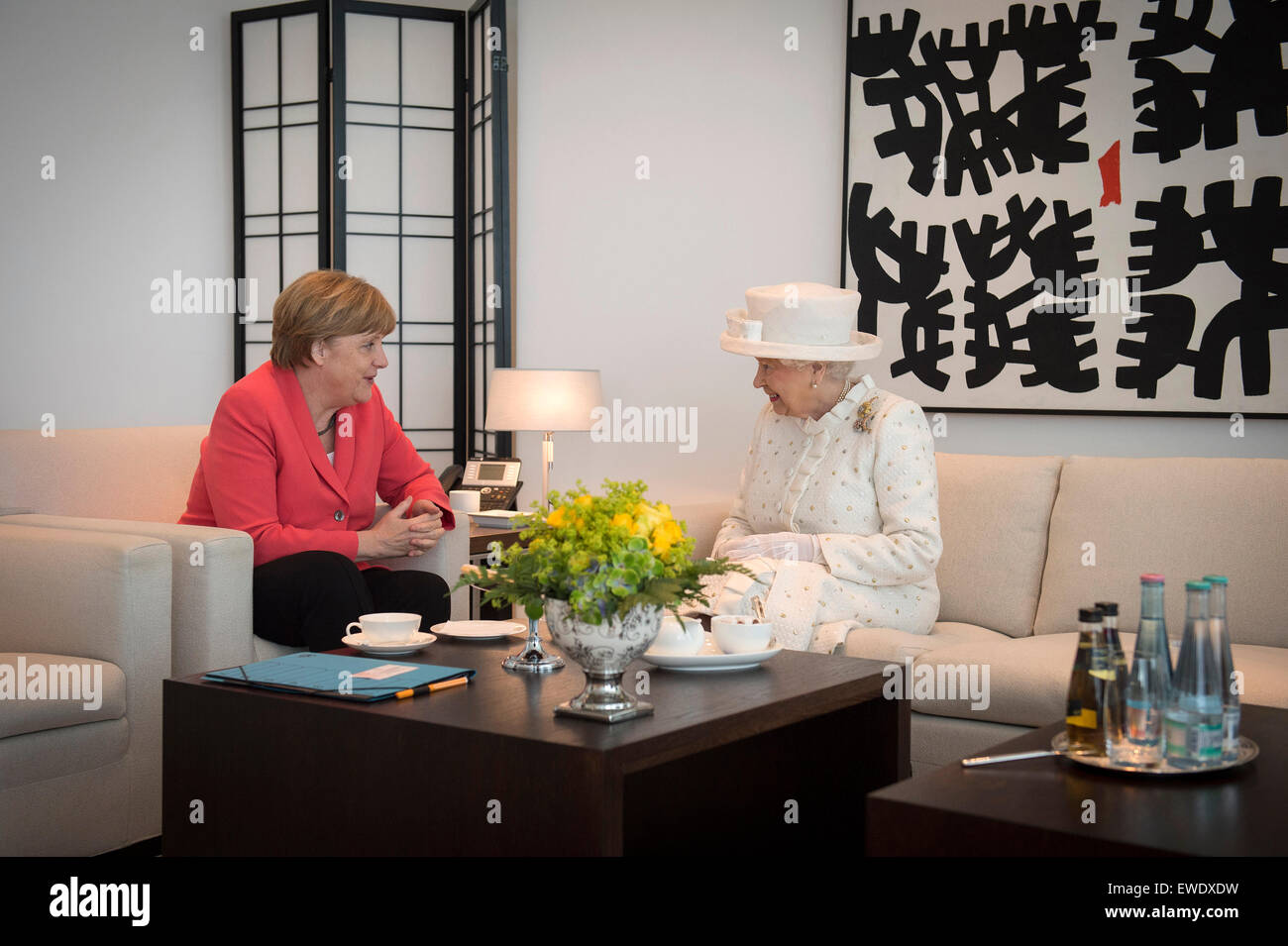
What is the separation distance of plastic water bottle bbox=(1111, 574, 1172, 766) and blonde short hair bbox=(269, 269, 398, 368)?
1.99m

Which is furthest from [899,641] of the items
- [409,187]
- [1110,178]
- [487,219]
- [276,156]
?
[276,156]

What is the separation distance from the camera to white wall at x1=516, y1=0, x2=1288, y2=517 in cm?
411

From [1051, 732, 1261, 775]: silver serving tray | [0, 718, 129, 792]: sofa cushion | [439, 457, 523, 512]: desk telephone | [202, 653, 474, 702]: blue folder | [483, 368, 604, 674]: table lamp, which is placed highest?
[483, 368, 604, 674]: table lamp

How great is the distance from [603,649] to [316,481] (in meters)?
1.47

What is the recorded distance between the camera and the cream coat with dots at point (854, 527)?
298cm

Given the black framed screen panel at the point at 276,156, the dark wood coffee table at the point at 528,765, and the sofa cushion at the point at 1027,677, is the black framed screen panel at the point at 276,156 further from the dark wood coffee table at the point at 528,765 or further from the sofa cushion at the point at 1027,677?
the sofa cushion at the point at 1027,677

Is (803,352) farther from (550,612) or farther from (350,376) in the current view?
(550,612)

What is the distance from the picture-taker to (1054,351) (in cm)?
359

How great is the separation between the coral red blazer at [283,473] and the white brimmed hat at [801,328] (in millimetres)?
904

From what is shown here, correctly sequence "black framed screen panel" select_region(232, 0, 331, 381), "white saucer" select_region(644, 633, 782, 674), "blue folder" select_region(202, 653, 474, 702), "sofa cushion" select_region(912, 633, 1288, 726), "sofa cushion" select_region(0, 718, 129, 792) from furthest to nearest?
"black framed screen panel" select_region(232, 0, 331, 381), "sofa cushion" select_region(912, 633, 1288, 726), "sofa cushion" select_region(0, 718, 129, 792), "white saucer" select_region(644, 633, 782, 674), "blue folder" select_region(202, 653, 474, 702)

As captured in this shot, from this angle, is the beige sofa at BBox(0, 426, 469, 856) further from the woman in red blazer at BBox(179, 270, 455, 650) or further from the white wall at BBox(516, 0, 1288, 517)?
the white wall at BBox(516, 0, 1288, 517)

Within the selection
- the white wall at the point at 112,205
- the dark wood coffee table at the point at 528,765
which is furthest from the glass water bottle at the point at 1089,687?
the white wall at the point at 112,205

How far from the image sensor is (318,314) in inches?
117

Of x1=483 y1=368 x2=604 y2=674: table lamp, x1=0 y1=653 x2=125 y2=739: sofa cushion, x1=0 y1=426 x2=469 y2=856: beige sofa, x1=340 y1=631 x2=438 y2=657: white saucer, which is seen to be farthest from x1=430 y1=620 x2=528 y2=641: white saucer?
x1=483 y1=368 x2=604 y2=674: table lamp
